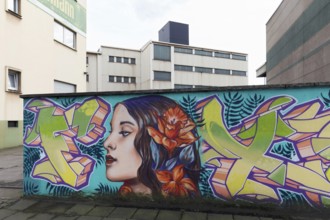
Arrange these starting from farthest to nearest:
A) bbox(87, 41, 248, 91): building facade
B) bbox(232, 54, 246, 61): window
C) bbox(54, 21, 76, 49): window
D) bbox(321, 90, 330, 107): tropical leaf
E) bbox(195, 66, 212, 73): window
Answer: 1. bbox(232, 54, 246, 61): window
2. bbox(195, 66, 212, 73): window
3. bbox(87, 41, 248, 91): building facade
4. bbox(54, 21, 76, 49): window
5. bbox(321, 90, 330, 107): tropical leaf

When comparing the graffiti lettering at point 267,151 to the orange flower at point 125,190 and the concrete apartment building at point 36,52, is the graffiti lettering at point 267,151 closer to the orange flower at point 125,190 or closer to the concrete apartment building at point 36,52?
the orange flower at point 125,190

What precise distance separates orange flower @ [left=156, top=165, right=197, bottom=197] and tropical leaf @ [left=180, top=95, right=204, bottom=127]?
0.81m

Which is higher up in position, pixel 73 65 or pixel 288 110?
pixel 73 65

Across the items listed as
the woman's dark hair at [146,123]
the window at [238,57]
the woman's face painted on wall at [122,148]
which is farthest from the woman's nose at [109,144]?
the window at [238,57]

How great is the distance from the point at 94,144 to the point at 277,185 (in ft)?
10.3

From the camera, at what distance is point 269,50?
21.8m

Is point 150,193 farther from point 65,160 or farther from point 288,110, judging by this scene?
point 288,110

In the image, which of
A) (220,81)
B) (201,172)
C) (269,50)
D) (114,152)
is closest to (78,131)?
(114,152)

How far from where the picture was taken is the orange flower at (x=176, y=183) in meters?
4.32

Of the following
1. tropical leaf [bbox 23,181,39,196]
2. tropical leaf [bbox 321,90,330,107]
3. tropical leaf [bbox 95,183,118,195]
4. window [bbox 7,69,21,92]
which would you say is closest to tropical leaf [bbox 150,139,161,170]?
tropical leaf [bbox 95,183,118,195]

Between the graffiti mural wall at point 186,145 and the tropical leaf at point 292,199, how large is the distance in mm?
14

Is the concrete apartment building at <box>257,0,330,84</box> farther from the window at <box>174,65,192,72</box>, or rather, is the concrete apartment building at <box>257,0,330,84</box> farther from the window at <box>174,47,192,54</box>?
the window at <box>174,47,192,54</box>

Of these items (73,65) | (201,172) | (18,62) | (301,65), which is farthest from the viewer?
(73,65)

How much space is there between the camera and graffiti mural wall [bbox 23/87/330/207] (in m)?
3.93
